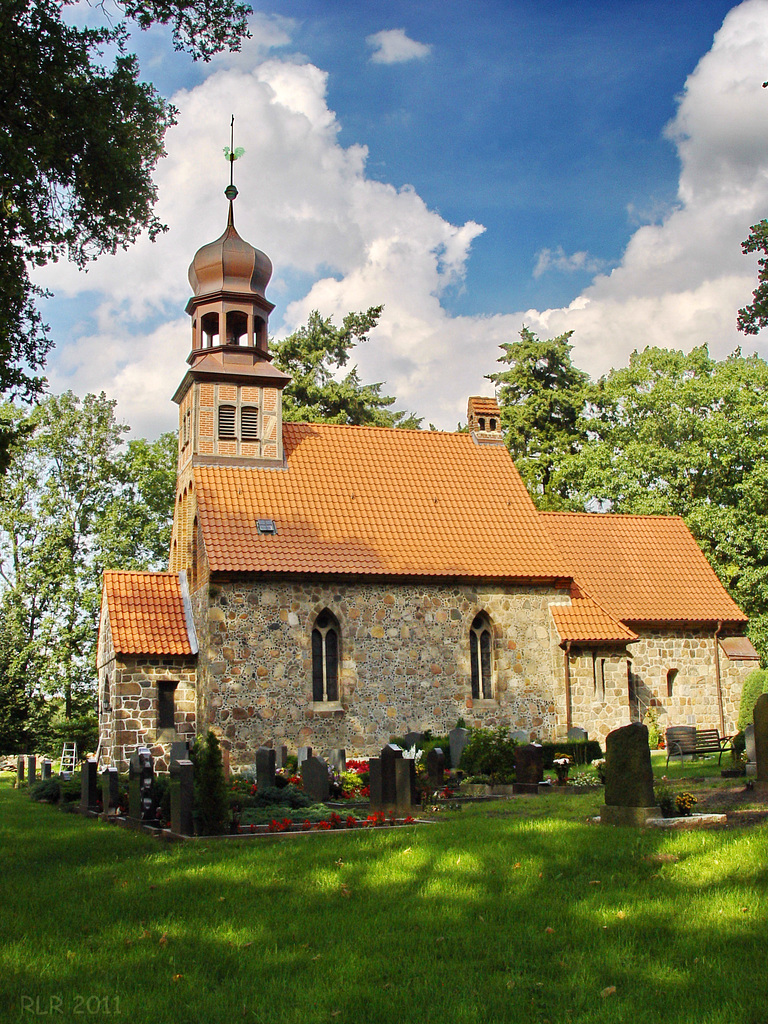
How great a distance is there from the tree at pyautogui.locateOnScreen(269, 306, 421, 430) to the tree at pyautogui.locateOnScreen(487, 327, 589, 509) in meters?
4.37

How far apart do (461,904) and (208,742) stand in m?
5.75

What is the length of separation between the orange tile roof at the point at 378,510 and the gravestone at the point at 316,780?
6173 millimetres

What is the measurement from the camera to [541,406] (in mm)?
39125

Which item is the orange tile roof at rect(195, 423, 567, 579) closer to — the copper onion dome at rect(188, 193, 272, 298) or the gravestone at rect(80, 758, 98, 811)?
the copper onion dome at rect(188, 193, 272, 298)

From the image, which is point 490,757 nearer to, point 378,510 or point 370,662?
point 370,662

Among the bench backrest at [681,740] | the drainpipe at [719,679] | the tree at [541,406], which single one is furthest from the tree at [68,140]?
the tree at [541,406]

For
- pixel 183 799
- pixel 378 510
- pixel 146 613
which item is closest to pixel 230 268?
pixel 378 510

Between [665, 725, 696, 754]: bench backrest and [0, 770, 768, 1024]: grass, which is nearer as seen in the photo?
[0, 770, 768, 1024]: grass

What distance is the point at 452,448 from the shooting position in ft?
83.8

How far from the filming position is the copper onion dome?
2334 cm

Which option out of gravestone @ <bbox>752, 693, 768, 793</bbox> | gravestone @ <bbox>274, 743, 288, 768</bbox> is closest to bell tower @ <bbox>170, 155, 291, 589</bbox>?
gravestone @ <bbox>274, 743, 288, 768</bbox>

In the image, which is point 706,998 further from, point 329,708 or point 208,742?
point 329,708

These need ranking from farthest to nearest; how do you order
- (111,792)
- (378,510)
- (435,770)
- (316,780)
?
(378,510) → (435,770) → (316,780) → (111,792)

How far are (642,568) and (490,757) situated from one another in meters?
11.8
